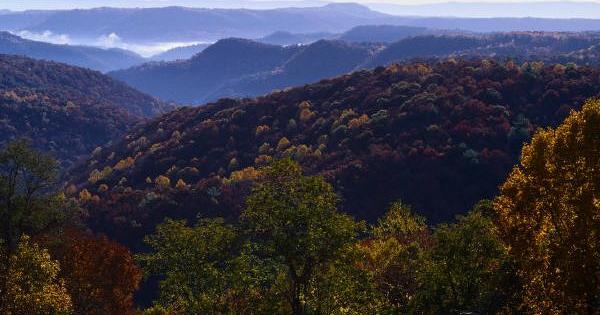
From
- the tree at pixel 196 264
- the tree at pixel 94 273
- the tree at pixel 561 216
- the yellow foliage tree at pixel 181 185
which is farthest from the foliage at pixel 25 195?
the yellow foliage tree at pixel 181 185

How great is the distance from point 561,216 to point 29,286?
1282 inches

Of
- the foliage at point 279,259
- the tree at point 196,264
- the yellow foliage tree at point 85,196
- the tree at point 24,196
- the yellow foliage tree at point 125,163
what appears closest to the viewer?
the foliage at point 279,259

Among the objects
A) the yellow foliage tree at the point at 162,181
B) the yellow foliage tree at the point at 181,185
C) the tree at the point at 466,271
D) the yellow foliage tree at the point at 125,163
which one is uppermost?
the tree at the point at 466,271

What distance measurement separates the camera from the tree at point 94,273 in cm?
5219

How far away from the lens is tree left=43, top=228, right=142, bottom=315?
52.2 meters

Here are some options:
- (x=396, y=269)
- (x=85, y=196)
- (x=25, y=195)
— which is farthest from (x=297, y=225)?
(x=85, y=196)

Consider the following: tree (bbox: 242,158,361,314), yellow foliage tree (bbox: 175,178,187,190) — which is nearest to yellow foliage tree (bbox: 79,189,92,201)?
yellow foliage tree (bbox: 175,178,187,190)

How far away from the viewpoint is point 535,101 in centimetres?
14288

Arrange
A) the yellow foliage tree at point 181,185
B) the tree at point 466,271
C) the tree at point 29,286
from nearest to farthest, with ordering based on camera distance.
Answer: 1. the tree at point 29,286
2. the tree at point 466,271
3. the yellow foliage tree at point 181,185

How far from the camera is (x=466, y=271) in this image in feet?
125

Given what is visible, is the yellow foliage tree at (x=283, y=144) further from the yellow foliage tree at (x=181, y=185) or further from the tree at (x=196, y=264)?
the tree at (x=196, y=264)

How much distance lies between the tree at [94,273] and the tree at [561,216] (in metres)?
36.2

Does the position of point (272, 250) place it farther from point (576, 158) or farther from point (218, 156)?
point (218, 156)

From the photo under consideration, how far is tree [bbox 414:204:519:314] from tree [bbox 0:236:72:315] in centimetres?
2472
